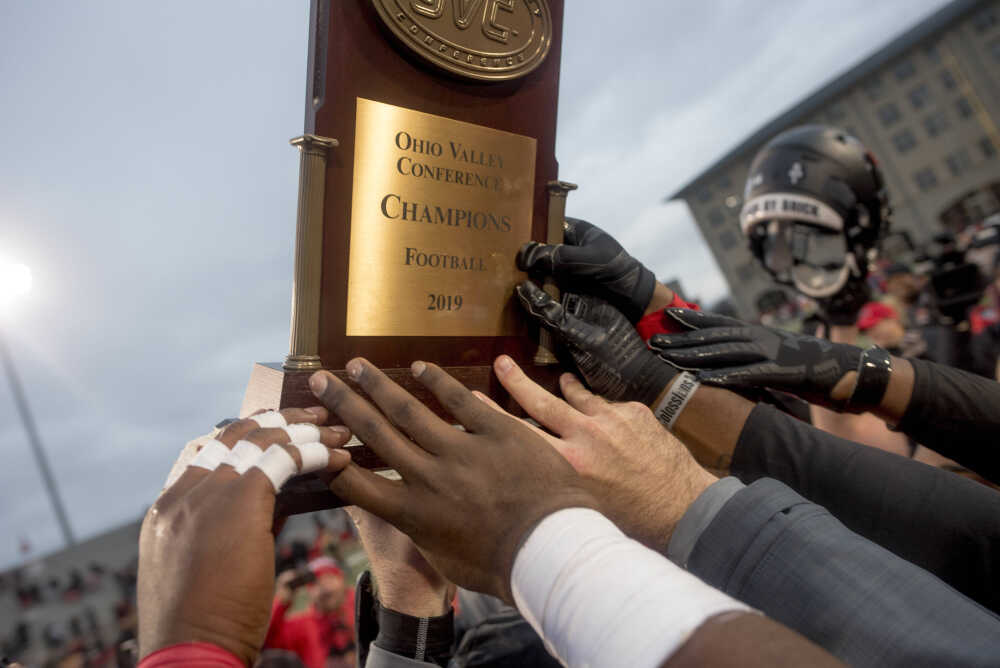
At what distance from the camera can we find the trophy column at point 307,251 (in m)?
1.18

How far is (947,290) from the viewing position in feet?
11.5

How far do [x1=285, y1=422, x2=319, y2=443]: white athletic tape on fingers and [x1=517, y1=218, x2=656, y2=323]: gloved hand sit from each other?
0.80 meters

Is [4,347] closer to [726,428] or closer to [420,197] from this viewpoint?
[420,197]

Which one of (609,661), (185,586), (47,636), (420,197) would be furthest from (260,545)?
(47,636)

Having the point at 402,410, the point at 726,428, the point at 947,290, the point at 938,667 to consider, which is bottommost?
the point at 938,667

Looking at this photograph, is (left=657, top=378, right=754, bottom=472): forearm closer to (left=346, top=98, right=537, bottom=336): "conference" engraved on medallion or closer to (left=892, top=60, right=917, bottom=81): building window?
(left=346, top=98, right=537, bottom=336): "conference" engraved on medallion

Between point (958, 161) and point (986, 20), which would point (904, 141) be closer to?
point (958, 161)

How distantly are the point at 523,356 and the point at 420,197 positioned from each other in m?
0.57

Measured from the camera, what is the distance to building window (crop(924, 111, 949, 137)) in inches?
1160

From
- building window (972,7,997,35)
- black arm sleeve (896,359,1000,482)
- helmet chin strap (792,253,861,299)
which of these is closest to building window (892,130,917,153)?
building window (972,7,997,35)

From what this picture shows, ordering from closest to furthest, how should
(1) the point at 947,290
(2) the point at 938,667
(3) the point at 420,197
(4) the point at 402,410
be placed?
(2) the point at 938,667
(4) the point at 402,410
(3) the point at 420,197
(1) the point at 947,290

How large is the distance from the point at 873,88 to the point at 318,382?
136ft

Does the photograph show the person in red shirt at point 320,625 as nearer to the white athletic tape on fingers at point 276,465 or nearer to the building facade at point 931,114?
the white athletic tape on fingers at point 276,465

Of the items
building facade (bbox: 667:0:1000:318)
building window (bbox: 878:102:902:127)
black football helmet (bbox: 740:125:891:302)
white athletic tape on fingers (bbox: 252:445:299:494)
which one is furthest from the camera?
building window (bbox: 878:102:902:127)
